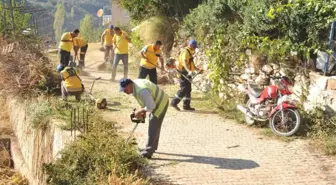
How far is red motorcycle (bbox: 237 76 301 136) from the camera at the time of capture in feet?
25.5

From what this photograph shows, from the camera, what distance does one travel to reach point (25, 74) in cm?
1161

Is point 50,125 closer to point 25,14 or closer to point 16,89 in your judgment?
point 16,89

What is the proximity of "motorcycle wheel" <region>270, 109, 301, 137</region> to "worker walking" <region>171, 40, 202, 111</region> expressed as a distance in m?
2.53

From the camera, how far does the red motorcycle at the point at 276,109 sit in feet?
25.5

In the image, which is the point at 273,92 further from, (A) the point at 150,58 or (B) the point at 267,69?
(A) the point at 150,58

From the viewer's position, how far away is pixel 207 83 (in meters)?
11.7

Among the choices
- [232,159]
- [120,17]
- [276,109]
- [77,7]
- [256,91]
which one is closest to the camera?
[232,159]

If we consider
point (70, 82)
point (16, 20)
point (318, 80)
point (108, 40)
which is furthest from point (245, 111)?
point (16, 20)

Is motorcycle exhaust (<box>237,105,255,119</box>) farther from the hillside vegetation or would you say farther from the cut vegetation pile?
the hillside vegetation

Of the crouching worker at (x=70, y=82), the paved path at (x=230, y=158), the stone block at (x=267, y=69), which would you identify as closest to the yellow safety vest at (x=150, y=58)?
the crouching worker at (x=70, y=82)

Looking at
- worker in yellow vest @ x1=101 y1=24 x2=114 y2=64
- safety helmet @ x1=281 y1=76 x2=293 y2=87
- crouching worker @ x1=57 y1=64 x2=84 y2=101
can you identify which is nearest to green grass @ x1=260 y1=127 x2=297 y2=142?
safety helmet @ x1=281 y1=76 x2=293 y2=87

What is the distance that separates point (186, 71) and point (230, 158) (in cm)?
329

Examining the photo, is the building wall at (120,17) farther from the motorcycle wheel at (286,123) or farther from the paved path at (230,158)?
the motorcycle wheel at (286,123)

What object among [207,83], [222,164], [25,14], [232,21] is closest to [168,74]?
[207,83]
